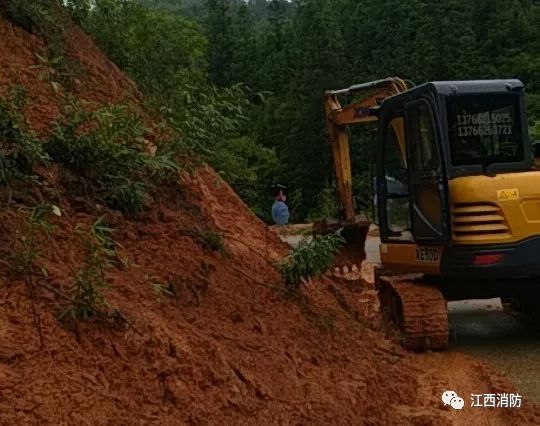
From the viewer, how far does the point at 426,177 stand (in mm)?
8273

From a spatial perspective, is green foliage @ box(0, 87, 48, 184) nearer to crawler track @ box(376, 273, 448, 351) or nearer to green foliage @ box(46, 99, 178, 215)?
green foliage @ box(46, 99, 178, 215)

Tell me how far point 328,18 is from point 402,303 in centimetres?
7322

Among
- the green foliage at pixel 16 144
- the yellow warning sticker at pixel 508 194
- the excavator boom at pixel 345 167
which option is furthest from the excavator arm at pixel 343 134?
the green foliage at pixel 16 144

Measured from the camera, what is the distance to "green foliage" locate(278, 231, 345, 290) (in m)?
6.82

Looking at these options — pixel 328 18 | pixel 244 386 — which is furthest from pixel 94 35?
pixel 328 18

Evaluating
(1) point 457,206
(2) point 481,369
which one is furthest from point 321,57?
(2) point 481,369

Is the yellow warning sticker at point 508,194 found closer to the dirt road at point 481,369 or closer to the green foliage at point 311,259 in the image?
the dirt road at point 481,369

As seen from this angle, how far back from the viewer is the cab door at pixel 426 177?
7.93 metres

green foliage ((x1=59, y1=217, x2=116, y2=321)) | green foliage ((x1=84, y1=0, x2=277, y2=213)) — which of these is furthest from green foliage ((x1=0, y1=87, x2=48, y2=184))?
green foliage ((x1=84, y1=0, x2=277, y2=213))

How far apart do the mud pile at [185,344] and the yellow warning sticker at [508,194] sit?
162 cm

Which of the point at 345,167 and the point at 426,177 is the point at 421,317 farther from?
the point at 345,167

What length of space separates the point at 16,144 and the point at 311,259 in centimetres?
262

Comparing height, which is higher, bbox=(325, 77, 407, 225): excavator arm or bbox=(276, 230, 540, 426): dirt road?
bbox=(325, 77, 407, 225): excavator arm

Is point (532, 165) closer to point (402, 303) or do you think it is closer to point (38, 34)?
point (402, 303)
